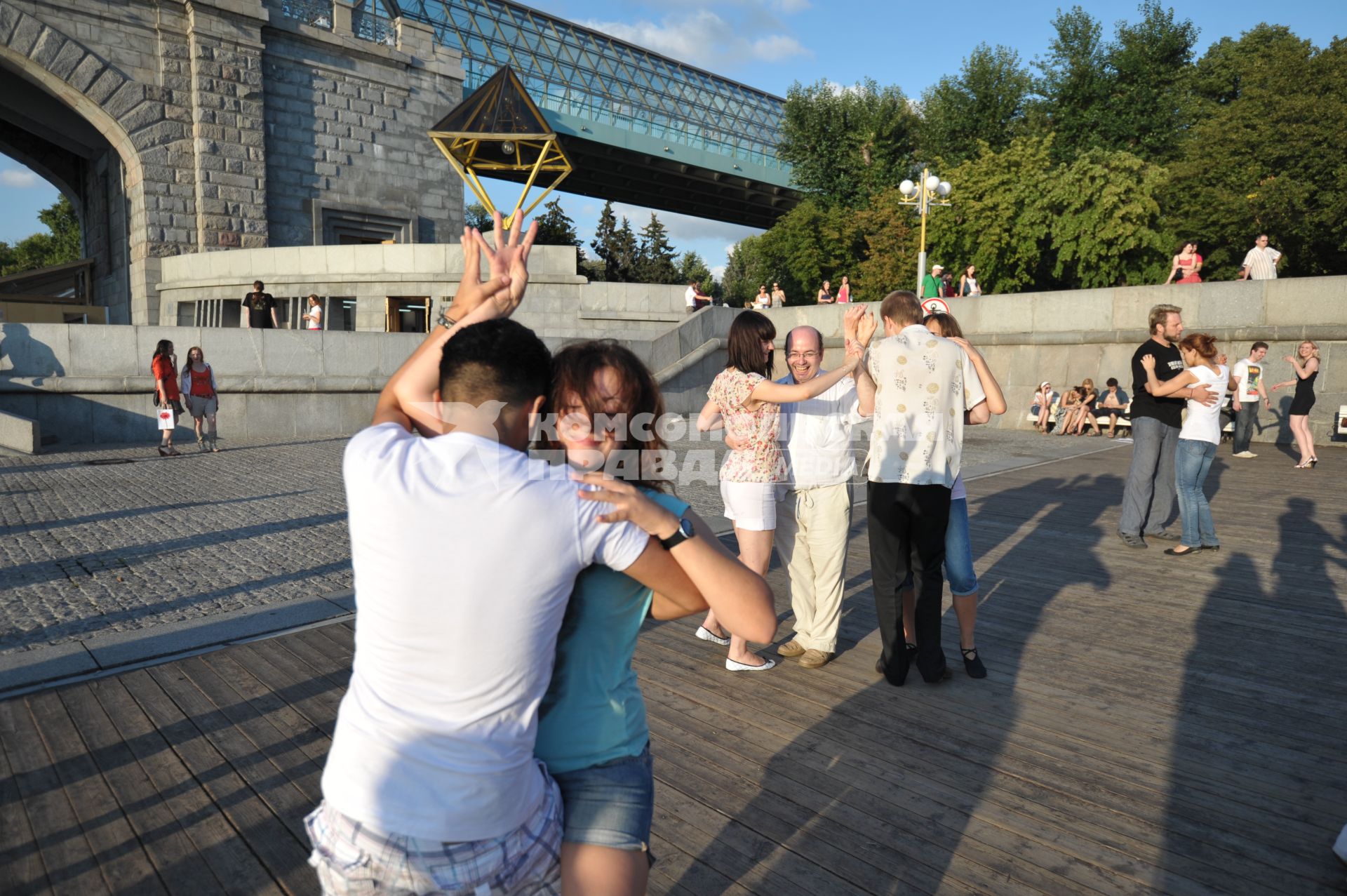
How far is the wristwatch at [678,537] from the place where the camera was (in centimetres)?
146

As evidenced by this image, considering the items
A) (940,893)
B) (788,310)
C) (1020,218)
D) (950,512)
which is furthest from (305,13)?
(940,893)

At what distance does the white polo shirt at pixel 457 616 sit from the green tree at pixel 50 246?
75.0 m

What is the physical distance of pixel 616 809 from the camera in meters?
1.53

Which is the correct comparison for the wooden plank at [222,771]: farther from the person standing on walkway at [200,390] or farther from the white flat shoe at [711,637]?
the person standing on walkway at [200,390]

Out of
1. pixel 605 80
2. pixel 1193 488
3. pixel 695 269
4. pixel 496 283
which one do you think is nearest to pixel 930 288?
pixel 1193 488

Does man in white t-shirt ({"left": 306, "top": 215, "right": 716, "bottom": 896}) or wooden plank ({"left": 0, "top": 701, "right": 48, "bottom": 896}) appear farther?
wooden plank ({"left": 0, "top": 701, "right": 48, "bottom": 896})

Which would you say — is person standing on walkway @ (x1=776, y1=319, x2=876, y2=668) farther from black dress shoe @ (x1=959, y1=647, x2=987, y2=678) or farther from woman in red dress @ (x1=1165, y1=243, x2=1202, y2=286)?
woman in red dress @ (x1=1165, y1=243, x2=1202, y2=286)

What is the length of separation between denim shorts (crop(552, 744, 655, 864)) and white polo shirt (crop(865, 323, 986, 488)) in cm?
275

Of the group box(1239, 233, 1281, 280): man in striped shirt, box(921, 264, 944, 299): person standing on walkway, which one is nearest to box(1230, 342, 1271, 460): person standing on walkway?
box(1239, 233, 1281, 280): man in striped shirt

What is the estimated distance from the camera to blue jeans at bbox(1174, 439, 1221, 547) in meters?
6.83

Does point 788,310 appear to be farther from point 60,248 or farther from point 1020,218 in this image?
point 60,248

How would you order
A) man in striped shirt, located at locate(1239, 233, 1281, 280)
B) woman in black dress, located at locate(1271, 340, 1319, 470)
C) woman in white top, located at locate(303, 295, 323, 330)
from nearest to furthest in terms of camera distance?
1. woman in black dress, located at locate(1271, 340, 1319, 470)
2. man in striped shirt, located at locate(1239, 233, 1281, 280)
3. woman in white top, located at locate(303, 295, 323, 330)

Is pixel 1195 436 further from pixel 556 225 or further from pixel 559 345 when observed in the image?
pixel 556 225

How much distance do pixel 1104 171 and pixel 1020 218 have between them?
2.95 meters
